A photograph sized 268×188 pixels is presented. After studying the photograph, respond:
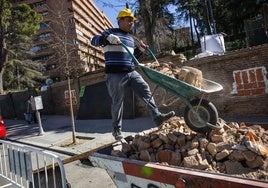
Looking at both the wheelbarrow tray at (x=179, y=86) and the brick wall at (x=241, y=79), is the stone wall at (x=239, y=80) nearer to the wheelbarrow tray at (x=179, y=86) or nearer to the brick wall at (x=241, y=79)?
the brick wall at (x=241, y=79)

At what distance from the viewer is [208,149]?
9.64ft

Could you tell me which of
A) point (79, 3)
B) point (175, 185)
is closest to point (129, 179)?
point (175, 185)

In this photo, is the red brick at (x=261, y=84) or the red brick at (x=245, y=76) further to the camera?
the red brick at (x=245, y=76)

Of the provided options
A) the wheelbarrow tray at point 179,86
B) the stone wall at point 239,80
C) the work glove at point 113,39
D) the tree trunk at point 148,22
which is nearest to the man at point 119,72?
the work glove at point 113,39

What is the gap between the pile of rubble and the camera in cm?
258

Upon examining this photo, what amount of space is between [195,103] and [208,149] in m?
0.73

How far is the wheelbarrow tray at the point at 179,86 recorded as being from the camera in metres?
3.31

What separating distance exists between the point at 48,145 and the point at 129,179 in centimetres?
727

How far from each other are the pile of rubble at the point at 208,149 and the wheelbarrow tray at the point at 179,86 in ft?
1.51

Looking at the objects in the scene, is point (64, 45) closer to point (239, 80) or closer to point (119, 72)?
point (239, 80)

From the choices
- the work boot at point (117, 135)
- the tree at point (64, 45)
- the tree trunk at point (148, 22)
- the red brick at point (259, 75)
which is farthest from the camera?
the tree trunk at point (148, 22)

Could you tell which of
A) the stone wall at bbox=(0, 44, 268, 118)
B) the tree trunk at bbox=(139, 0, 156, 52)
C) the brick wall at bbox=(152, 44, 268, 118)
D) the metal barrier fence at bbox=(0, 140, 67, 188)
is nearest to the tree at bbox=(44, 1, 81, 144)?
the stone wall at bbox=(0, 44, 268, 118)

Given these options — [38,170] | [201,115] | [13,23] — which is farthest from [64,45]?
[13,23]

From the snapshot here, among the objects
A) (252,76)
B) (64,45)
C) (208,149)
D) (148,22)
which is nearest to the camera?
(208,149)
